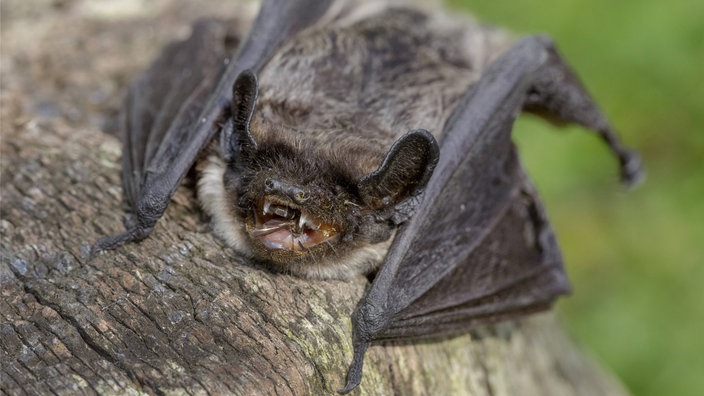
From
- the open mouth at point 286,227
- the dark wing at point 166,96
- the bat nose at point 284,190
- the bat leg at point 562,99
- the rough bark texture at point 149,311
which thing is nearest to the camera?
the rough bark texture at point 149,311

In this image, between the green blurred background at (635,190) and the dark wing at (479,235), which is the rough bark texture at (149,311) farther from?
the green blurred background at (635,190)

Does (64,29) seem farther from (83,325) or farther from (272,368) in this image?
(272,368)

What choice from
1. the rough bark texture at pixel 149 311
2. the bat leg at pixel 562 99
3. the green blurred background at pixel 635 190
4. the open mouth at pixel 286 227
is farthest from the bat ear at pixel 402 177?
the green blurred background at pixel 635 190

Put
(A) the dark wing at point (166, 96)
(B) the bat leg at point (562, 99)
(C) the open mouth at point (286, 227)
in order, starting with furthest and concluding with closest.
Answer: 1. (B) the bat leg at point (562, 99)
2. (A) the dark wing at point (166, 96)
3. (C) the open mouth at point (286, 227)

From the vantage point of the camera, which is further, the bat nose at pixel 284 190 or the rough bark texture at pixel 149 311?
the bat nose at pixel 284 190

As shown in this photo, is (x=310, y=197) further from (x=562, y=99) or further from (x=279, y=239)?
(x=562, y=99)

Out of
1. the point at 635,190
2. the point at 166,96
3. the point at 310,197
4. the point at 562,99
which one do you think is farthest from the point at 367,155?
the point at 635,190

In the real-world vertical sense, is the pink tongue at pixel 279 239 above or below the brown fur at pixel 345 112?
below
